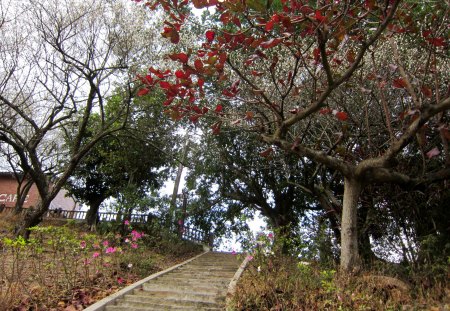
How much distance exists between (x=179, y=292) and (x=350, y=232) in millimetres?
3777

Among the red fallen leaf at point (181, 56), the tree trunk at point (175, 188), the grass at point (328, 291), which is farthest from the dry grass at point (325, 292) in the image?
the tree trunk at point (175, 188)

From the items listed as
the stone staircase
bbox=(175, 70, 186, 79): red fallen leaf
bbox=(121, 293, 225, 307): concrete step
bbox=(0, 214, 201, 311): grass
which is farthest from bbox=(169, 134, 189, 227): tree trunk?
bbox=(175, 70, 186, 79): red fallen leaf

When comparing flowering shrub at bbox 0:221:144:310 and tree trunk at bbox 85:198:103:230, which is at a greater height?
tree trunk at bbox 85:198:103:230

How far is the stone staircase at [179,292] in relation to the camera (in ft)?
19.4

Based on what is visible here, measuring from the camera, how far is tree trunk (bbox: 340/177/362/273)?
4748mm

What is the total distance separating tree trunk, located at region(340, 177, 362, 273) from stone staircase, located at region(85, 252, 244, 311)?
235 cm

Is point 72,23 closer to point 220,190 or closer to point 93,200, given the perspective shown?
point 220,190

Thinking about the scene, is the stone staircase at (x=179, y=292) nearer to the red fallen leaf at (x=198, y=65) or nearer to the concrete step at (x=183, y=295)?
the concrete step at (x=183, y=295)

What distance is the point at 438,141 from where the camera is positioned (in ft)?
23.9

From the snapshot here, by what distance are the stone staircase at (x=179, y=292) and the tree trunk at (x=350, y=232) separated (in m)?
2.35

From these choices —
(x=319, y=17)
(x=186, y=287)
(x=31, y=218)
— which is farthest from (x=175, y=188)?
(x=319, y=17)

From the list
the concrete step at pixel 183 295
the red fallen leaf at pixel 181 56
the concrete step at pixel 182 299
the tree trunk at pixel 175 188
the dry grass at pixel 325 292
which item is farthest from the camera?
the tree trunk at pixel 175 188

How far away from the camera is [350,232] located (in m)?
4.86

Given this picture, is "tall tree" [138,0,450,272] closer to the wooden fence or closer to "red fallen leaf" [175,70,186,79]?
"red fallen leaf" [175,70,186,79]
